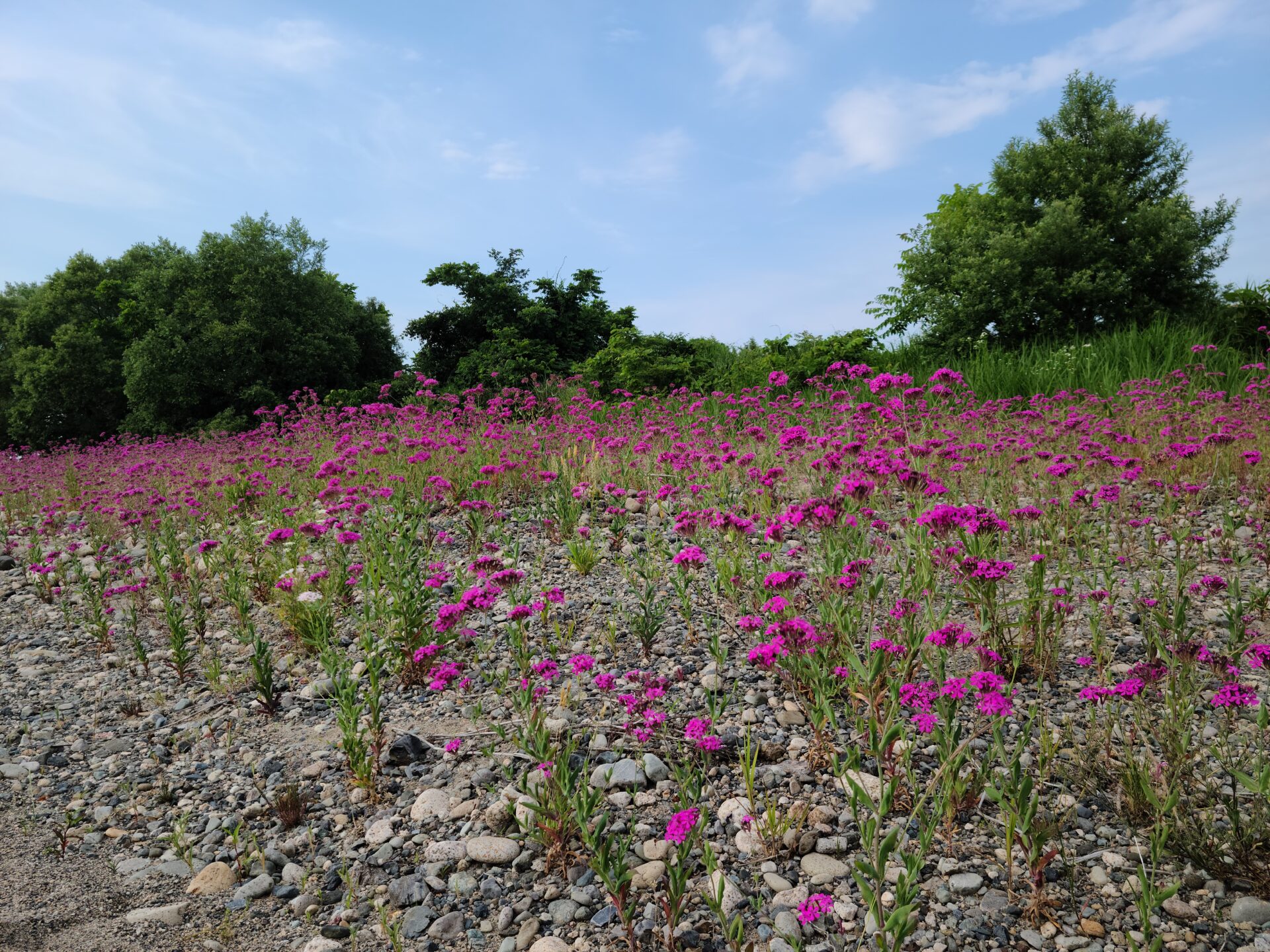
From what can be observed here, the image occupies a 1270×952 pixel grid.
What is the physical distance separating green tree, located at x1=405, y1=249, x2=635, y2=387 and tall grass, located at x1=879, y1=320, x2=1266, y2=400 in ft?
A: 31.9

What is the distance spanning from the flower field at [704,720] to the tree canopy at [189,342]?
20138 mm

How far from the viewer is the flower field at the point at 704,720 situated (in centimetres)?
268

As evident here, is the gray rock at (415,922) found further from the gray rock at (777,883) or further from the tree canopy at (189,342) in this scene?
the tree canopy at (189,342)

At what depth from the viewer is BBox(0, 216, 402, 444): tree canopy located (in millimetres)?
25375

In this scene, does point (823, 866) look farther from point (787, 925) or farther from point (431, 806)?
point (431, 806)

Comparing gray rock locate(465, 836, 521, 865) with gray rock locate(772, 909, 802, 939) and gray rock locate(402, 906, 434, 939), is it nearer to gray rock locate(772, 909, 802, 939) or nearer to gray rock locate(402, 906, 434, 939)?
gray rock locate(402, 906, 434, 939)

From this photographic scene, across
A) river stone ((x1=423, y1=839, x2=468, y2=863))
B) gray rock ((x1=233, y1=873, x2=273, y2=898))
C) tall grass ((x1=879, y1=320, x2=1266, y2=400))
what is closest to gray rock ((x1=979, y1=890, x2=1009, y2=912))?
river stone ((x1=423, y1=839, x2=468, y2=863))

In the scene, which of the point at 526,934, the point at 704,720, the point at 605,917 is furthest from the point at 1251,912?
the point at 526,934

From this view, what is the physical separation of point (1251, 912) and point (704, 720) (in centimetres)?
195

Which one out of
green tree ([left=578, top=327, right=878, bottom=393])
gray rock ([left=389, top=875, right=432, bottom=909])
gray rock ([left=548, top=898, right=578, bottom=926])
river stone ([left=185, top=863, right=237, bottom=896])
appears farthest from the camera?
green tree ([left=578, top=327, right=878, bottom=393])

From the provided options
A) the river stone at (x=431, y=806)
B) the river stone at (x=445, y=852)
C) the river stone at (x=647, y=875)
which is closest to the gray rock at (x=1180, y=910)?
the river stone at (x=647, y=875)

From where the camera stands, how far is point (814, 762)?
3.38m

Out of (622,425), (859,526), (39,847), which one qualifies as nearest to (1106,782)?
(859,526)

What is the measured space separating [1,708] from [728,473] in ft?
21.9
